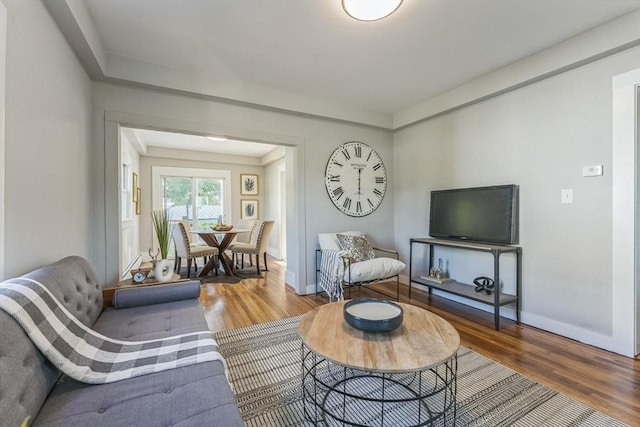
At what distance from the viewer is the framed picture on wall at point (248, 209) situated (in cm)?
685

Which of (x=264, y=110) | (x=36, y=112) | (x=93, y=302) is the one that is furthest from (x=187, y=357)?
(x=264, y=110)

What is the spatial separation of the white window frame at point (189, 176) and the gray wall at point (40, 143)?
4.03 meters

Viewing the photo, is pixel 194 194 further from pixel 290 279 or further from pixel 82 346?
pixel 82 346

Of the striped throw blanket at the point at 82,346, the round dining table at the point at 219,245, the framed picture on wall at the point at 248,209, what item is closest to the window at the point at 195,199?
the framed picture on wall at the point at 248,209

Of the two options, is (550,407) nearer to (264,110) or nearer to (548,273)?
(548,273)

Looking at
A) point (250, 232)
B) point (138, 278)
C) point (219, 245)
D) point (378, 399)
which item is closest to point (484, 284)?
point (378, 399)

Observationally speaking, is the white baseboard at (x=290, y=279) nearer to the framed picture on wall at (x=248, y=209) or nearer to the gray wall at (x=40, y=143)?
the gray wall at (x=40, y=143)

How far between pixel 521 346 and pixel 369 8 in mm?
2731

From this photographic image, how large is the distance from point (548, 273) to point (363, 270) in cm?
167

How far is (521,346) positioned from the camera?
222 cm

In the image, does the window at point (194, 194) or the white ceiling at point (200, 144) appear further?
the window at point (194, 194)

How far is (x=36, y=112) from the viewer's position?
4.99ft

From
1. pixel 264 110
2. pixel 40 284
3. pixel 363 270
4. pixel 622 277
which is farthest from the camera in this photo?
pixel 264 110

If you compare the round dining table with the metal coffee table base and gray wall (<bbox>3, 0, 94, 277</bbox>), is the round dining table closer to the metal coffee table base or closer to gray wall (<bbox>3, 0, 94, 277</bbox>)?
gray wall (<bbox>3, 0, 94, 277</bbox>)
